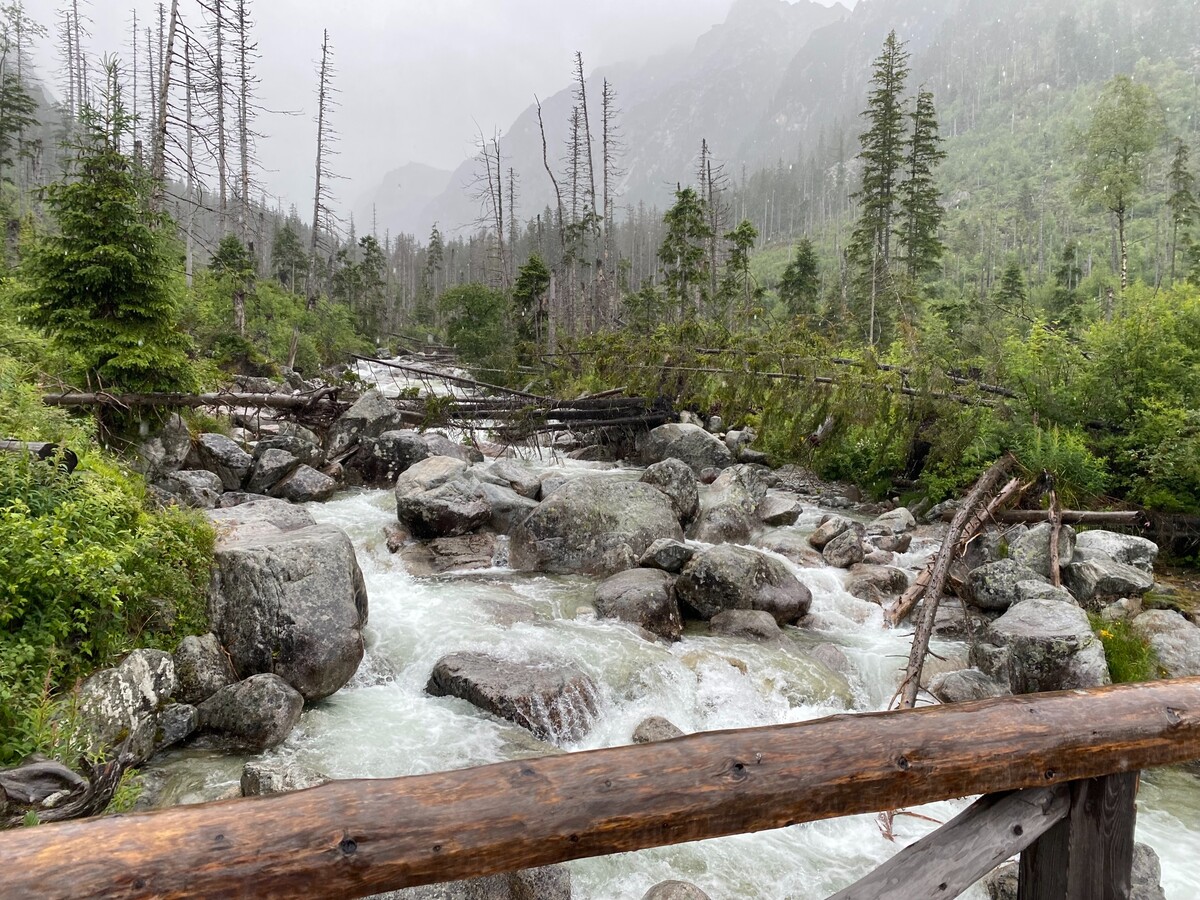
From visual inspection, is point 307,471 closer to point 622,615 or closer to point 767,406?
point 622,615

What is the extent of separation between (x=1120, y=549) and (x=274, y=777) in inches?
416

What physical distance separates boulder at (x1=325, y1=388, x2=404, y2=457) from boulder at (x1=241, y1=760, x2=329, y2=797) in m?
10.4

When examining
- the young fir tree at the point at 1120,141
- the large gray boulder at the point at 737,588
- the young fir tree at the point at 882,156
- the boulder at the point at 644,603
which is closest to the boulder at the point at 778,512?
the large gray boulder at the point at 737,588

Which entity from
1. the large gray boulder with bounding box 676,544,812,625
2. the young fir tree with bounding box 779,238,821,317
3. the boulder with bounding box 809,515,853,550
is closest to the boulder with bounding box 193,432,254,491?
the large gray boulder with bounding box 676,544,812,625

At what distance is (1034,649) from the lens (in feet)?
22.8

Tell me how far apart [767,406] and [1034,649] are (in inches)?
308

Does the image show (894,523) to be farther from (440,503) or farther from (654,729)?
(440,503)

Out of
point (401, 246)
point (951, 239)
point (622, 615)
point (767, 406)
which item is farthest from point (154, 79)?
point (951, 239)

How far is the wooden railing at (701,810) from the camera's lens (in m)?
1.57

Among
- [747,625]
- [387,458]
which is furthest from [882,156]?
[747,625]

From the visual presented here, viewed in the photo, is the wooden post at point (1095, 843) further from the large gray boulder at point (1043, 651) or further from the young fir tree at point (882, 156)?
the young fir tree at point (882, 156)

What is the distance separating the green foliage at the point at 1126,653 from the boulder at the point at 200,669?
9160 mm

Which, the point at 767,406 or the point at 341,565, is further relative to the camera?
the point at 767,406

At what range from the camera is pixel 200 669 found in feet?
19.9
